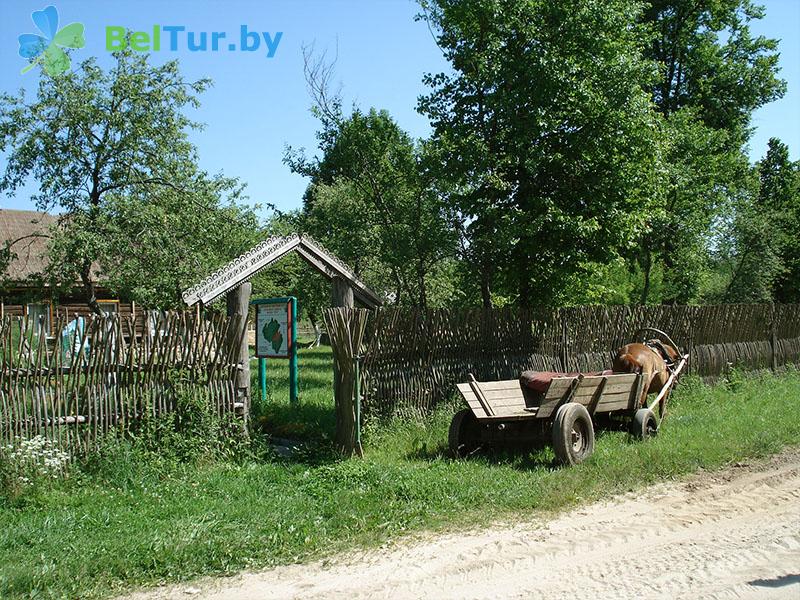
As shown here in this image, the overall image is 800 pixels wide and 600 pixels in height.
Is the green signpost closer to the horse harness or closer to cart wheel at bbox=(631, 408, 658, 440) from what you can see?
cart wheel at bbox=(631, 408, 658, 440)

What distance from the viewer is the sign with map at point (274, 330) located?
1217 centimetres

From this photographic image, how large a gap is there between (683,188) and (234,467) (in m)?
15.3

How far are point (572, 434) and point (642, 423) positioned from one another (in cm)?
180

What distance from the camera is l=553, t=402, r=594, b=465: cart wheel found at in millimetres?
8352

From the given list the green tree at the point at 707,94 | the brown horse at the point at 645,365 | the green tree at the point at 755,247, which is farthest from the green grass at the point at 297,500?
the green tree at the point at 755,247

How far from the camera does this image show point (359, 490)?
755 cm

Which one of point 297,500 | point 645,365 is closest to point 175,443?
point 297,500

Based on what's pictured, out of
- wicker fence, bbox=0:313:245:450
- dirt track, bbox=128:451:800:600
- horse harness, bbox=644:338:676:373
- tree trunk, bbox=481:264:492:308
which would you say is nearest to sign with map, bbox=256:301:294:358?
wicker fence, bbox=0:313:245:450

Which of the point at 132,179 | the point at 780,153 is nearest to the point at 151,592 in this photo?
the point at 132,179

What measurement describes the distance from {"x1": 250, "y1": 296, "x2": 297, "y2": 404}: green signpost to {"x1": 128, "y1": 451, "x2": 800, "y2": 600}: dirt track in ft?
20.8

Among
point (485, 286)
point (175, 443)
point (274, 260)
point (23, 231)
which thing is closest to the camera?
Result: point (175, 443)

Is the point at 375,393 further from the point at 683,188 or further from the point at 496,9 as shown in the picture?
the point at 683,188

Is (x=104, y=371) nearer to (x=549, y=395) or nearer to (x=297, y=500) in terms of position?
(x=297, y=500)

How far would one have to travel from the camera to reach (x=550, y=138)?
1223 cm
